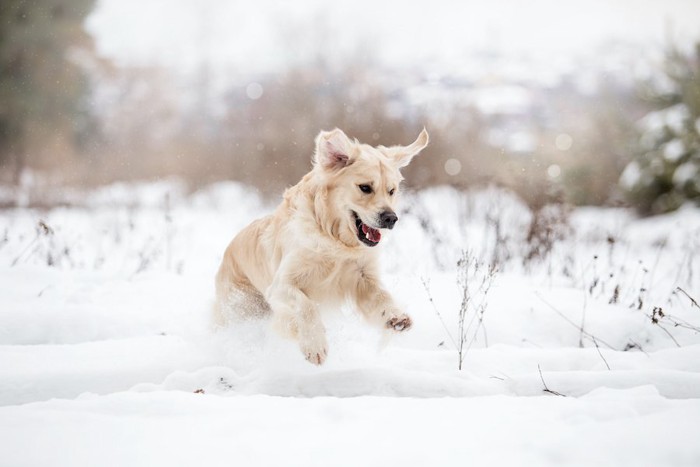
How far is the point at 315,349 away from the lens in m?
2.68

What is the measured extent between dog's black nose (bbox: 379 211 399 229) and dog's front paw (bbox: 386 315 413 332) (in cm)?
58

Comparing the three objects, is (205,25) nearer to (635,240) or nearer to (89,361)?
(635,240)

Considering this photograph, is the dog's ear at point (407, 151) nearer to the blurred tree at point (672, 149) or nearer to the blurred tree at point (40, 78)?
the blurred tree at point (672, 149)

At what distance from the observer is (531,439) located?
158cm

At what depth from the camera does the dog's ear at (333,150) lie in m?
3.21

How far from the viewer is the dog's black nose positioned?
3041 millimetres

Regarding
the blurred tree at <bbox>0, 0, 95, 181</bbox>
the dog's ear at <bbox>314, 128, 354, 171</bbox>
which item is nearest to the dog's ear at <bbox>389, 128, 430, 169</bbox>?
the dog's ear at <bbox>314, 128, 354, 171</bbox>

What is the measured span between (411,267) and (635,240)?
204 inches

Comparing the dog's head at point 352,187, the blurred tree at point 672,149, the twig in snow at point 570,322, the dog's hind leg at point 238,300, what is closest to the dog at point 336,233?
the dog's head at point 352,187

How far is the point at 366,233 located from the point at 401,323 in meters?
0.66

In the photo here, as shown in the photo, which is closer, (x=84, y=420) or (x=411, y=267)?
(x=84, y=420)

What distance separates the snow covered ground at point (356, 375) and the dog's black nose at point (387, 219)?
766mm

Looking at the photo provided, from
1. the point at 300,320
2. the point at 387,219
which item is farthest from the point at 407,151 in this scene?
the point at 300,320

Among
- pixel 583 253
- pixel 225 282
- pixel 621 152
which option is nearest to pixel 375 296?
pixel 225 282
